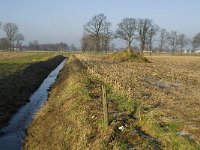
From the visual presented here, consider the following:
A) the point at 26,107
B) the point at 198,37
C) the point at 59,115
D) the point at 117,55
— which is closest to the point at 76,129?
the point at 59,115

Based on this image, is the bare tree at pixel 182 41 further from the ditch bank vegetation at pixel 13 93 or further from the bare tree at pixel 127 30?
the ditch bank vegetation at pixel 13 93

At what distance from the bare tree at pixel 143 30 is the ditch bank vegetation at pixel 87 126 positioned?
9599 centimetres

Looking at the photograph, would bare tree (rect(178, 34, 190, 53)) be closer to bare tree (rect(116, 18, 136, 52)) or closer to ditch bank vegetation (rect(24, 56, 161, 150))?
bare tree (rect(116, 18, 136, 52))

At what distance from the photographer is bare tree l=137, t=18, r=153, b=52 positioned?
375 ft

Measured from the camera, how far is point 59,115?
16.5 m

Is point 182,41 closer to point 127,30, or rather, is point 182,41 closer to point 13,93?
point 127,30

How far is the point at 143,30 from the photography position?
118938 mm

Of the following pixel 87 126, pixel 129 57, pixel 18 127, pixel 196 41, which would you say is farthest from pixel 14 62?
pixel 196 41

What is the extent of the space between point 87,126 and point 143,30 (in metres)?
109

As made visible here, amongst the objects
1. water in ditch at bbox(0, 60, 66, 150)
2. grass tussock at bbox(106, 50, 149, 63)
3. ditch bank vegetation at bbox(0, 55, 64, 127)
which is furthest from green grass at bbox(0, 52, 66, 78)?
grass tussock at bbox(106, 50, 149, 63)

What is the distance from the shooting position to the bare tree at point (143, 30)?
114 m

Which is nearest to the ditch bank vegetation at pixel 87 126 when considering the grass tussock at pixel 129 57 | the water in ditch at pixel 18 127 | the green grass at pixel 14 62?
the water in ditch at pixel 18 127

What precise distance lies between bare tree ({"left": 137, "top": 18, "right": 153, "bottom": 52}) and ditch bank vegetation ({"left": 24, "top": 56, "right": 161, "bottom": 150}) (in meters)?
96.0

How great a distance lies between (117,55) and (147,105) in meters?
48.8
